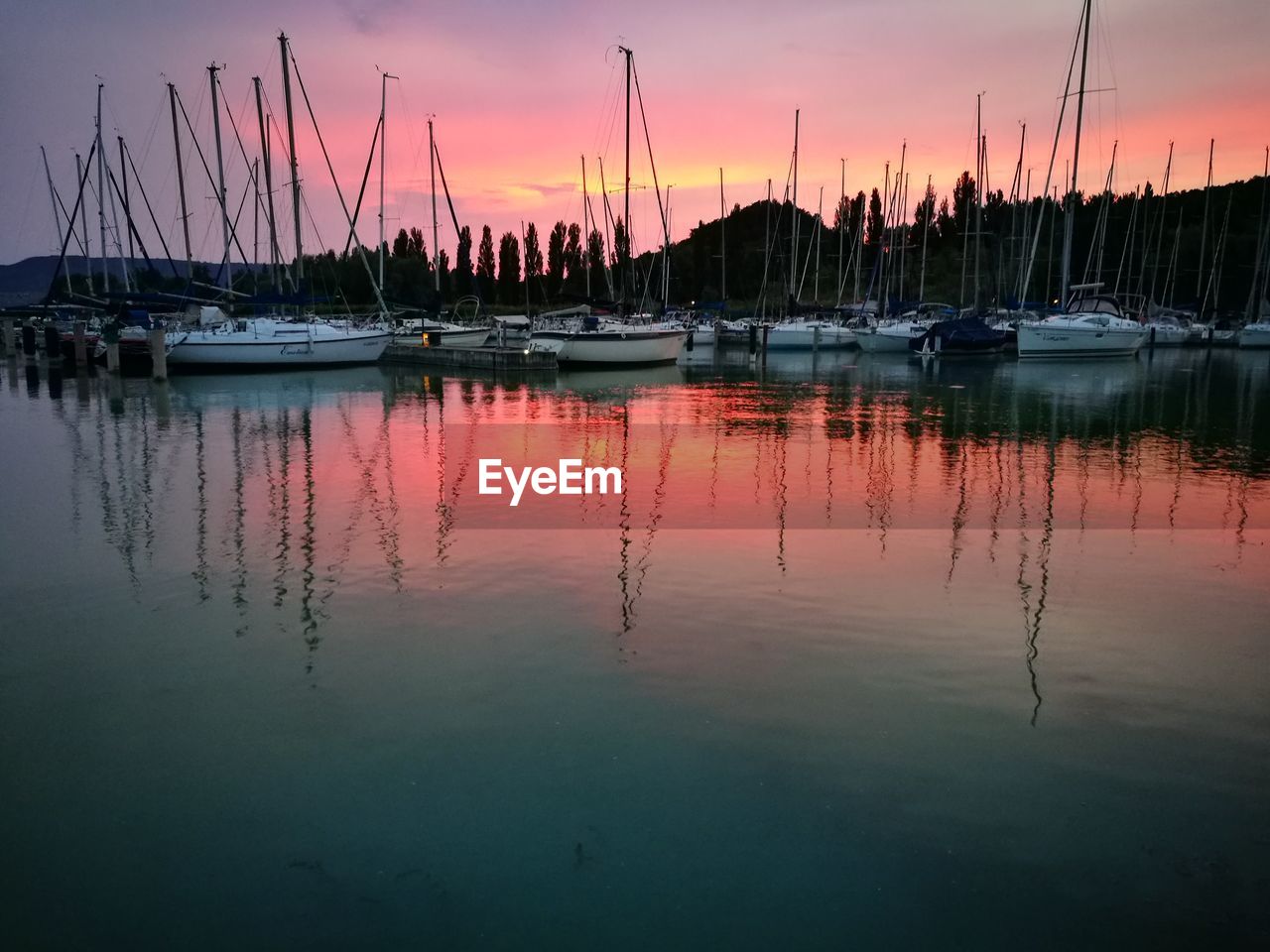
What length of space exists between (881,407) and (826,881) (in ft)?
63.5

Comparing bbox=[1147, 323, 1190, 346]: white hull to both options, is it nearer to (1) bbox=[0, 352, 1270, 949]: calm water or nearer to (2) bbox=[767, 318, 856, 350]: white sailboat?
(2) bbox=[767, 318, 856, 350]: white sailboat

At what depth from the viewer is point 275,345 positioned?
32281mm

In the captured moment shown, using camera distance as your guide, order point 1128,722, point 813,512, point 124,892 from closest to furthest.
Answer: point 124,892
point 1128,722
point 813,512

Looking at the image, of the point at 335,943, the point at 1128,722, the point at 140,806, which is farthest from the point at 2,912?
the point at 1128,722

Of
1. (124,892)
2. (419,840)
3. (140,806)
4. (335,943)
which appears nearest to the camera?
(335,943)

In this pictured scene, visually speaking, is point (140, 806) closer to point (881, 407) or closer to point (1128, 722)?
point (1128, 722)

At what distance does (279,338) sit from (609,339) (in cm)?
1136

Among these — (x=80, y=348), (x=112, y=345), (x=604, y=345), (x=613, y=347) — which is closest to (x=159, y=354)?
(x=112, y=345)

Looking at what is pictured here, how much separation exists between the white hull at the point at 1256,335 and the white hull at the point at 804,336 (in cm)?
2357

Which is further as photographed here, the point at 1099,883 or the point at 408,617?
the point at 408,617

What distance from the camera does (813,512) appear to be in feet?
35.1

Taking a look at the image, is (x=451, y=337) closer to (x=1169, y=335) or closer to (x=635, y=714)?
(x=635, y=714)

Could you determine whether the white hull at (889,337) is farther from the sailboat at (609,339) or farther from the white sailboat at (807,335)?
the sailboat at (609,339)

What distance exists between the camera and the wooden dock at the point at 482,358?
33.1 m
